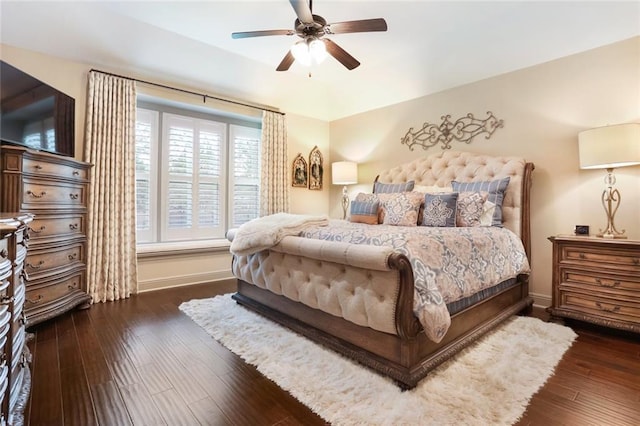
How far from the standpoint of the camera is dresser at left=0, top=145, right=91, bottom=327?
2352mm

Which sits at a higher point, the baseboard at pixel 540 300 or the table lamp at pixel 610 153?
the table lamp at pixel 610 153

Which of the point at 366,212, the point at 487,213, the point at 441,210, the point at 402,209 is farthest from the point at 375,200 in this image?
the point at 487,213

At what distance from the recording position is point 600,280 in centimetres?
254

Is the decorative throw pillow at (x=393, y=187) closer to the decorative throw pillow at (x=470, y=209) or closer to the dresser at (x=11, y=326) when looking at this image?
the decorative throw pillow at (x=470, y=209)

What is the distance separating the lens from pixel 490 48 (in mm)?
3361

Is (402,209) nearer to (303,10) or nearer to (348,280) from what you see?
(348,280)

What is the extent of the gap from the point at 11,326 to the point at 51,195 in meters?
1.80

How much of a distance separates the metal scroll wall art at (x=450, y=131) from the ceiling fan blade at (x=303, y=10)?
7.91ft

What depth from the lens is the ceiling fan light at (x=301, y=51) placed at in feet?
8.30

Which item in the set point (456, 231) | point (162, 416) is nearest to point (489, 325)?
point (456, 231)

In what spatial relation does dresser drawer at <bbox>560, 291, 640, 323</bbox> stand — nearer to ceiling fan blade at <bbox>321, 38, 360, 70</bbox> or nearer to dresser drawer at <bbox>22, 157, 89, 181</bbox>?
ceiling fan blade at <bbox>321, 38, 360, 70</bbox>

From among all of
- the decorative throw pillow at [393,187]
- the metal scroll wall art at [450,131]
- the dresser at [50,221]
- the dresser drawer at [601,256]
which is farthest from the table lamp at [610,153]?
the dresser at [50,221]

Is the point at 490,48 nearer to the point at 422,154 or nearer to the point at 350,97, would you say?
the point at 422,154

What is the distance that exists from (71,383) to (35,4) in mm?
3202
